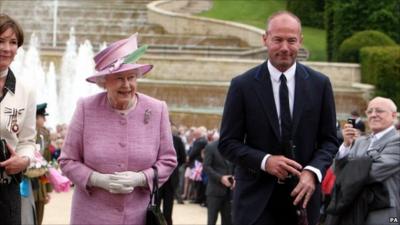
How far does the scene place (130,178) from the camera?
19.3ft

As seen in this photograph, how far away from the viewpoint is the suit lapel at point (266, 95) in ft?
19.7

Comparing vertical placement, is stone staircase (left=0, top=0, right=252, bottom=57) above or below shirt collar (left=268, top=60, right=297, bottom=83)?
below

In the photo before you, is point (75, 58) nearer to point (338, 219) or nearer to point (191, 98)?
point (191, 98)

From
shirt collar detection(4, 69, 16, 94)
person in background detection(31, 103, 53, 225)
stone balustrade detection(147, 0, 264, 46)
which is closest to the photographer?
shirt collar detection(4, 69, 16, 94)

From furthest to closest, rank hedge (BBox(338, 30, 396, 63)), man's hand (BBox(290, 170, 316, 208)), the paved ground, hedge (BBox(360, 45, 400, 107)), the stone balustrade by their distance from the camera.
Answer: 1. the stone balustrade
2. hedge (BBox(338, 30, 396, 63))
3. hedge (BBox(360, 45, 400, 107))
4. the paved ground
5. man's hand (BBox(290, 170, 316, 208))

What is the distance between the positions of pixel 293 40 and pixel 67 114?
99.7ft

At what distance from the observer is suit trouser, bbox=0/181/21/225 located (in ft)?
19.7

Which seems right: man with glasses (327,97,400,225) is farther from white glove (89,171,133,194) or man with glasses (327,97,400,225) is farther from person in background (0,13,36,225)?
person in background (0,13,36,225)

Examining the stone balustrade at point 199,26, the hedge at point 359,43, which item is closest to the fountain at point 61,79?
the stone balustrade at point 199,26

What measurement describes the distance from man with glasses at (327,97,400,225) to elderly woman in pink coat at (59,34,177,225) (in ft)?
8.43

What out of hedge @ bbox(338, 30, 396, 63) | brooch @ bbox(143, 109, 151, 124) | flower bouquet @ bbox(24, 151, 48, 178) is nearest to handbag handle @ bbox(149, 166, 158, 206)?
brooch @ bbox(143, 109, 151, 124)

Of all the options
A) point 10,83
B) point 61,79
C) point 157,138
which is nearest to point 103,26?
point 61,79

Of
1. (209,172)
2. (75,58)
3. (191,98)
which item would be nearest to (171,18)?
(75,58)

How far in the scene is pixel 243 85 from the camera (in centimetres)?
612
